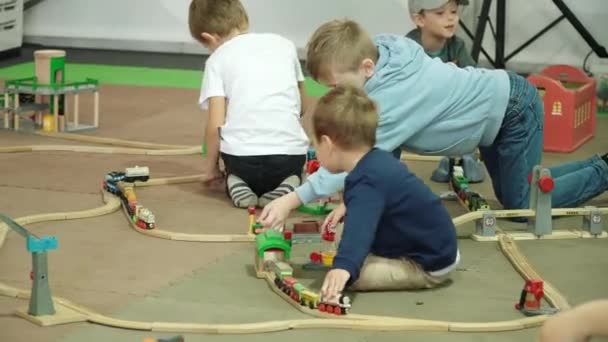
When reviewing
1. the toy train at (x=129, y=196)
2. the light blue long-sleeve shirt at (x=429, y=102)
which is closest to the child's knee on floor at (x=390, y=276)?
the light blue long-sleeve shirt at (x=429, y=102)

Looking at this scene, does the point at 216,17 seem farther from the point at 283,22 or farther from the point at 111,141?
the point at 283,22

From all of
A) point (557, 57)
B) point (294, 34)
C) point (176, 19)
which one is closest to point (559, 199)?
point (557, 57)

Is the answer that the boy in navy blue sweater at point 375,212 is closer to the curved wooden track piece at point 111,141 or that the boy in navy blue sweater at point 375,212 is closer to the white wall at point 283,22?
the curved wooden track piece at point 111,141

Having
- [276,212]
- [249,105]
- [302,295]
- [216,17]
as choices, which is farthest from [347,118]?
[216,17]

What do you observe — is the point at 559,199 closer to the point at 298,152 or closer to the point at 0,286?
the point at 298,152

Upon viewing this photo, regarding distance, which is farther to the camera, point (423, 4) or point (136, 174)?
point (423, 4)

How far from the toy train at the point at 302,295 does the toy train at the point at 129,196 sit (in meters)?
0.72

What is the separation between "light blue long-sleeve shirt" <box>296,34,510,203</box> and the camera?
377 centimetres

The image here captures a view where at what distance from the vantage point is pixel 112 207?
4148 mm

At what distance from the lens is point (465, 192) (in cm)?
427

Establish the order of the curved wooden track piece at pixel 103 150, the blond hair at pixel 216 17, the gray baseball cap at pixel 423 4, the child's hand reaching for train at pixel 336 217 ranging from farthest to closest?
the curved wooden track piece at pixel 103 150 < the gray baseball cap at pixel 423 4 < the blond hair at pixel 216 17 < the child's hand reaching for train at pixel 336 217

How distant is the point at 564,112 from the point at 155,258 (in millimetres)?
2380

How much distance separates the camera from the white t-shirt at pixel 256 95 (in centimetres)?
429

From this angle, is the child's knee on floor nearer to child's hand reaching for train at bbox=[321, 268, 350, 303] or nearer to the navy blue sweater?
the navy blue sweater
